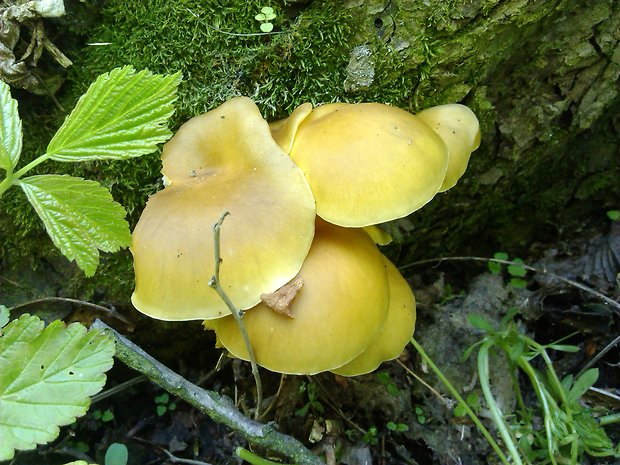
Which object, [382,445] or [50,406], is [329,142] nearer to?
[50,406]

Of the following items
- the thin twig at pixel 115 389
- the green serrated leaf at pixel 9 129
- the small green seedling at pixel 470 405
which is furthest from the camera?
the thin twig at pixel 115 389

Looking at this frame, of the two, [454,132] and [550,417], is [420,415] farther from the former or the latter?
[454,132]

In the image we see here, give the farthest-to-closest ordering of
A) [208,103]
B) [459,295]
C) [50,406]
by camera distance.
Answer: [459,295] < [208,103] < [50,406]

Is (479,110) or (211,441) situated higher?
(479,110)

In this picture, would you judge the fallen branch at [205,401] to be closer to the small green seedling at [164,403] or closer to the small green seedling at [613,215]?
the small green seedling at [164,403]

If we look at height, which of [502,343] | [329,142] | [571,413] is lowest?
[571,413]

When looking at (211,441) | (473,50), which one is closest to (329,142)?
(473,50)

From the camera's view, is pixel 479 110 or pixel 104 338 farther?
pixel 479 110

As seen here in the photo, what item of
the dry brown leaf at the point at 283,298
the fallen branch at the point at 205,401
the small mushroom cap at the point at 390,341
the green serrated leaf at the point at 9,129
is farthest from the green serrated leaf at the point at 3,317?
the small mushroom cap at the point at 390,341
